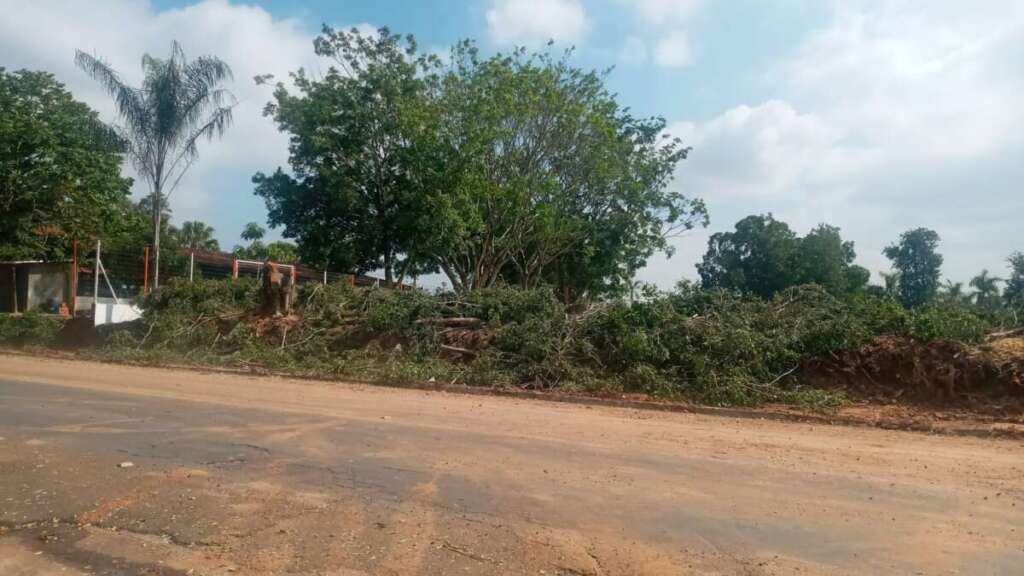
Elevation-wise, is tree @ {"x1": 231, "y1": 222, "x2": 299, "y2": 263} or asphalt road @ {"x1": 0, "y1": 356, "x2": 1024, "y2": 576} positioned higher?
tree @ {"x1": 231, "y1": 222, "x2": 299, "y2": 263}

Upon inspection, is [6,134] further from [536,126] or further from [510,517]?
[510,517]

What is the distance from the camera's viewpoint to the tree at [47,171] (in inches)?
1061

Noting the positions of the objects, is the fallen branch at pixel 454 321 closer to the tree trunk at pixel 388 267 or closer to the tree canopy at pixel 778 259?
the tree trunk at pixel 388 267

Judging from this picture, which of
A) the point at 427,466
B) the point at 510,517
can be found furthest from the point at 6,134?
the point at 510,517

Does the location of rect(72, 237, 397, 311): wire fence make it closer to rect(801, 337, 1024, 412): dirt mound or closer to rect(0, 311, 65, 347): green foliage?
rect(0, 311, 65, 347): green foliage

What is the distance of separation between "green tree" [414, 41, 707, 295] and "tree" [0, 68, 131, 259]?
11.6 metres

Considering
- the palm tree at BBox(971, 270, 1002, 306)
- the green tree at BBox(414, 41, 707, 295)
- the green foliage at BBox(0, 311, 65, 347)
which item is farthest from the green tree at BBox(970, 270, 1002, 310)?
the green foliage at BBox(0, 311, 65, 347)

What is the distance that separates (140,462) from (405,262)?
22512 mm

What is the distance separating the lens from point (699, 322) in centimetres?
1556

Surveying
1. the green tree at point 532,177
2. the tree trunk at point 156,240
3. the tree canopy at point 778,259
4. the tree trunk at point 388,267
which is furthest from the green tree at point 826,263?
the tree trunk at point 156,240

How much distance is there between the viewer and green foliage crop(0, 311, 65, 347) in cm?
2119

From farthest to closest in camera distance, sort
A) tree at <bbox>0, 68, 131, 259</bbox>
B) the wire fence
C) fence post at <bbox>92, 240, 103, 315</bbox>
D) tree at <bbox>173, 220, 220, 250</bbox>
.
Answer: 1. tree at <bbox>173, 220, 220, 250</bbox>
2. tree at <bbox>0, 68, 131, 259</bbox>
3. the wire fence
4. fence post at <bbox>92, 240, 103, 315</bbox>

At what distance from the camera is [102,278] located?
22.4 m

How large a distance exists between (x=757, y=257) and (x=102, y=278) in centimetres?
2850
